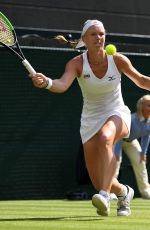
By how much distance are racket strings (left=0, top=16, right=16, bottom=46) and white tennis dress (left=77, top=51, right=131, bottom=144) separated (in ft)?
2.73

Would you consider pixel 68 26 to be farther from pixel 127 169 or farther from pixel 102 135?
pixel 102 135

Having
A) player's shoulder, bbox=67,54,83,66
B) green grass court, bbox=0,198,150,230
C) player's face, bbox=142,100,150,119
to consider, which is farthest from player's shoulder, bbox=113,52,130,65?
player's face, bbox=142,100,150,119

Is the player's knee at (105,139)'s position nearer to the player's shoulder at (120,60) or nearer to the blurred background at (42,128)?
the player's shoulder at (120,60)

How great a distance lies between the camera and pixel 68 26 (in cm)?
1825

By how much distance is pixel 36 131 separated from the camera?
13.9 metres

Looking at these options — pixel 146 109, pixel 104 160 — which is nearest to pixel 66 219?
pixel 104 160

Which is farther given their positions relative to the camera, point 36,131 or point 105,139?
point 36,131

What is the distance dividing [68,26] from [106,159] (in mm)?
9951

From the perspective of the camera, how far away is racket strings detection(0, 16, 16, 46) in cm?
927

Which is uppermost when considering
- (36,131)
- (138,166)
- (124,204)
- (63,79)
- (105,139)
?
(63,79)

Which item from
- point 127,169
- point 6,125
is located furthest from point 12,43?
point 127,169

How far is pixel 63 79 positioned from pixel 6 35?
998 mm

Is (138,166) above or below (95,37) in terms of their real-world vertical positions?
below

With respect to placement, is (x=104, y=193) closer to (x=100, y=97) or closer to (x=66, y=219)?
(x=66, y=219)
